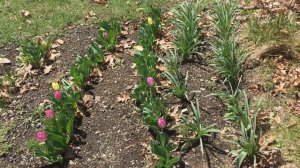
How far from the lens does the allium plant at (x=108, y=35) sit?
5566mm

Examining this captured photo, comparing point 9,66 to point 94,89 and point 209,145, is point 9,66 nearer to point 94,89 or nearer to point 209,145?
point 94,89

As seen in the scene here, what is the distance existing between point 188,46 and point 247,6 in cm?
159

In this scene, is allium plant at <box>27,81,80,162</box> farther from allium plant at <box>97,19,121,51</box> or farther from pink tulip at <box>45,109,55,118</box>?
allium plant at <box>97,19,121,51</box>

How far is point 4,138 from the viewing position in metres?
4.61

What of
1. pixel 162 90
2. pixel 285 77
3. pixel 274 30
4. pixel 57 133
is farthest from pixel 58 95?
pixel 274 30

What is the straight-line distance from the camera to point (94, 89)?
5141mm

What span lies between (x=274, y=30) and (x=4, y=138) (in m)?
3.50

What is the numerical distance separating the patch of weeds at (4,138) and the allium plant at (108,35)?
5.34 feet

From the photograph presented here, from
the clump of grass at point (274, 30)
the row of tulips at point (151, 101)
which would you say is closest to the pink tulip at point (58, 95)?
the row of tulips at point (151, 101)

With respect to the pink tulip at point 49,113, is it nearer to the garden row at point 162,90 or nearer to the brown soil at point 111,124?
the garden row at point 162,90

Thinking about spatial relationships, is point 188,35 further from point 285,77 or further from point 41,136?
point 41,136

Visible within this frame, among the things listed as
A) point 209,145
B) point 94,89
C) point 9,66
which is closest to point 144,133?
point 209,145

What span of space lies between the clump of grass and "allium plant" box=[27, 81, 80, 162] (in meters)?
Result: 2.49

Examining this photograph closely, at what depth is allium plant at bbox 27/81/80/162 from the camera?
13.2 ft
